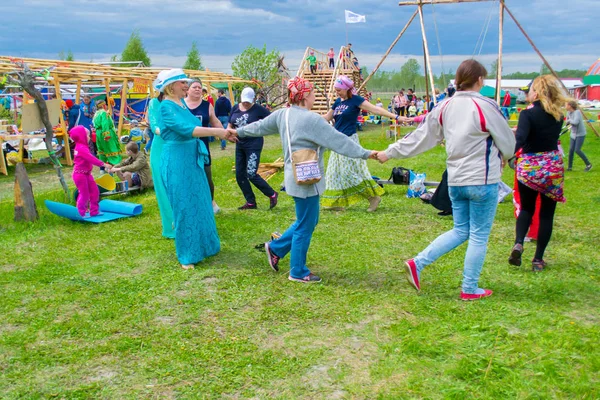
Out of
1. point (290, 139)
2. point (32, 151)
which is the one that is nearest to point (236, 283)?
point (290, 139)

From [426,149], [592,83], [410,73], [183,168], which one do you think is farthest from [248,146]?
[410,73]

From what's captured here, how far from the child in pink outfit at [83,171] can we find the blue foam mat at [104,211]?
125 millimetres

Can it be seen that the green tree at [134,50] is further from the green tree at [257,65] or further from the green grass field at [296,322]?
the green grass field at [296,322]

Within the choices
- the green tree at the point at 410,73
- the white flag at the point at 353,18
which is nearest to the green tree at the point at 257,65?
the white flag at the point at 353,18

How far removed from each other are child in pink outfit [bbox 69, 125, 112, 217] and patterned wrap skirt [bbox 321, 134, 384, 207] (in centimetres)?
327

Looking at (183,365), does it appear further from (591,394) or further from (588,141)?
(588,141)

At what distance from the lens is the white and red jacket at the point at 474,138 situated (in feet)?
12.7

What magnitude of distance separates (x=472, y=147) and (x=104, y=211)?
18.9 feet

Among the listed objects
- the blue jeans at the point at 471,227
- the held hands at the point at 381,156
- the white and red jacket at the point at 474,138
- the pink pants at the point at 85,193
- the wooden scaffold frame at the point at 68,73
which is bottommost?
the pink pants at the point at 85,193

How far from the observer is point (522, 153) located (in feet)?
16.3

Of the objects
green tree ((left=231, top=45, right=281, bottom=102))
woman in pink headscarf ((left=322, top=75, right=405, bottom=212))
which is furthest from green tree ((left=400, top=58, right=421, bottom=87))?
woman in pink headscarf ((left=322, top=75, right=405, bottom=212))

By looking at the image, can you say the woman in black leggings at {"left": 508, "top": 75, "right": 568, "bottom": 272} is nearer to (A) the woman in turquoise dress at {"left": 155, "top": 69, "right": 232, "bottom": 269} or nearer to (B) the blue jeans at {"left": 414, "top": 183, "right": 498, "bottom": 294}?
(B) the blue jeans at {"left": 414, "top": 183, "right": 498, "bottom": 294}

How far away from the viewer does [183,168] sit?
5281 mm

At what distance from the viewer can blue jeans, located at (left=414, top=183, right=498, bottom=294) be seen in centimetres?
399
